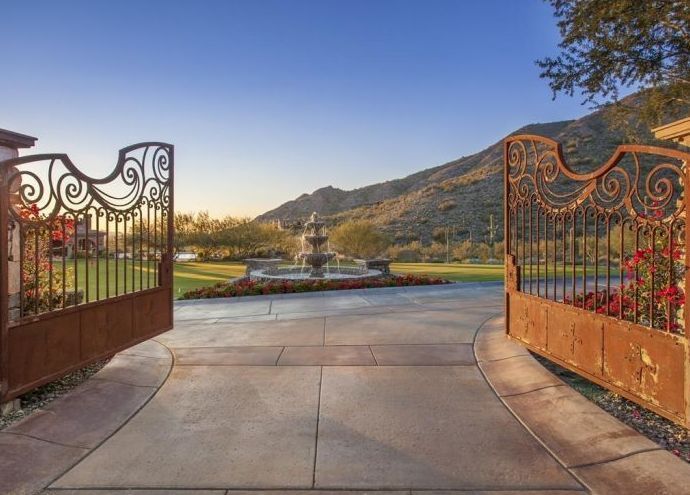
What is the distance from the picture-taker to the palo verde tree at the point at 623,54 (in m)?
8.24

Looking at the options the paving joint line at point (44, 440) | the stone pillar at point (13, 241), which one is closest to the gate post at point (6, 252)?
the stone pillar at point (13, 241)

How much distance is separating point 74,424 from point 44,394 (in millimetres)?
995

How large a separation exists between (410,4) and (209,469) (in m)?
12.9

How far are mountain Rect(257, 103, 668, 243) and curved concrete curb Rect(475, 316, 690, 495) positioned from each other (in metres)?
28.8

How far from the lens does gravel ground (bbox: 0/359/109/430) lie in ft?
13.5

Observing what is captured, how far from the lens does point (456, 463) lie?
3283 millimetres

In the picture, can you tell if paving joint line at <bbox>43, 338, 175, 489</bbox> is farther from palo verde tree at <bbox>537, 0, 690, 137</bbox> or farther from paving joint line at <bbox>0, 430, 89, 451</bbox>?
palo verde tree at <bbox>537, 0, 690, 137</bbox>

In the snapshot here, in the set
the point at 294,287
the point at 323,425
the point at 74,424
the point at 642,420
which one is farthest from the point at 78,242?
the point at 642,420

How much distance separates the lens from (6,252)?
4.04m

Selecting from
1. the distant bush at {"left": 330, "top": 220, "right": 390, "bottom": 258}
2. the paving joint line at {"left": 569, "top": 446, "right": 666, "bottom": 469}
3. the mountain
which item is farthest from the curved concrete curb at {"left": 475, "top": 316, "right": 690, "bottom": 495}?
the mountain

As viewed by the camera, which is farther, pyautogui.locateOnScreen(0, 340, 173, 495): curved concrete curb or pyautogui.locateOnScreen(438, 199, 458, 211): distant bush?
pyautogui.locateOnScreen(438, 199, 458, 211): distant bush

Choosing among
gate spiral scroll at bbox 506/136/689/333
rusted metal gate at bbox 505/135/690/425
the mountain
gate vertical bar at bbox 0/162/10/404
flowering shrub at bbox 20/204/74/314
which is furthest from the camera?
the mountain

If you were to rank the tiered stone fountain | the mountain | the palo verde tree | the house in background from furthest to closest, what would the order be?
the mountain → the tiered stone fountain → the palo verde tree → the house in background

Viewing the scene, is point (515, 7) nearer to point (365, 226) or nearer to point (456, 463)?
point (456, 463)
